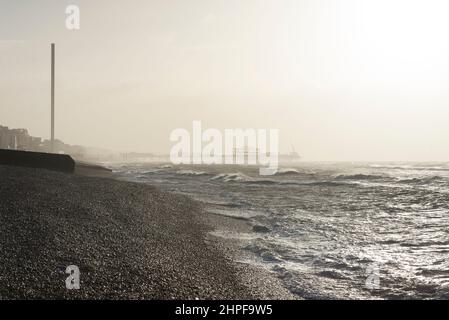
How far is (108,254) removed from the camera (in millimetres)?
10211

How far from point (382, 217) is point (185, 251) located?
14.2m

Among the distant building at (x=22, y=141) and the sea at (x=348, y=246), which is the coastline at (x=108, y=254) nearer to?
the sea at (x=348, y=246)

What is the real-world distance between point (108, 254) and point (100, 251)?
287mm

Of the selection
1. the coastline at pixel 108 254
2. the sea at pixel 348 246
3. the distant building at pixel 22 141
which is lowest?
the sea at pixel 348 246

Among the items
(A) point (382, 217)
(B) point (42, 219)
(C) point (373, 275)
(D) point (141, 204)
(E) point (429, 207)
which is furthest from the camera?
(E) point (429, 207)

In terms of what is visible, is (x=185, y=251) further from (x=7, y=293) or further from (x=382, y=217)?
(x=382, y=217)

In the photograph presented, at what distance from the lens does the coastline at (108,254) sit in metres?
8.13

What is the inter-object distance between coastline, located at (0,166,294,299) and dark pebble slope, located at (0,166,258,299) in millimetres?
19

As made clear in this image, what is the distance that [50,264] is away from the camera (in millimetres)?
8820

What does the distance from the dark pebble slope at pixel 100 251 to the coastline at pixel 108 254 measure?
0.06 feet

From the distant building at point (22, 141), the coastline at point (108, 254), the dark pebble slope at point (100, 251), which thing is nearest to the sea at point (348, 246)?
the coastline at point (108, 254)

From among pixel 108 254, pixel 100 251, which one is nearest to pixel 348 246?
pixel 108 254

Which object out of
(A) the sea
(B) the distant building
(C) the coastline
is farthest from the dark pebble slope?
(B) the distant building
